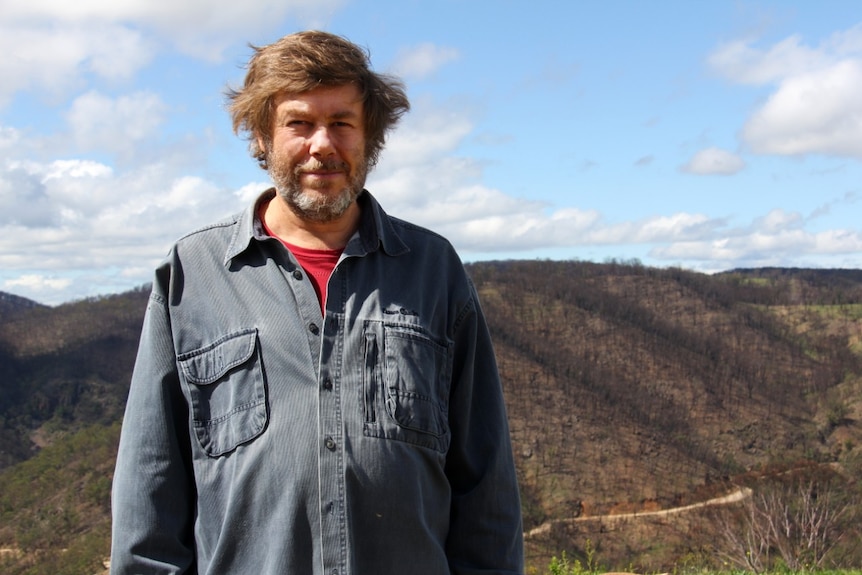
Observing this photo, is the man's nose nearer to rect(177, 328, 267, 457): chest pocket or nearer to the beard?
the beard

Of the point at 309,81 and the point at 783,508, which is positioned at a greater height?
the point at 309,81

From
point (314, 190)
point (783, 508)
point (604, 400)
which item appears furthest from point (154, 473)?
point (604, 400)

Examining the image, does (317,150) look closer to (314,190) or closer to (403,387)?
(314,190)

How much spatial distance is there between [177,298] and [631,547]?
168 ft

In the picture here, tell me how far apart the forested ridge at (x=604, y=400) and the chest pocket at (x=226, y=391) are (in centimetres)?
3305

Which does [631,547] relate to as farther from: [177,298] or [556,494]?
[177,298]

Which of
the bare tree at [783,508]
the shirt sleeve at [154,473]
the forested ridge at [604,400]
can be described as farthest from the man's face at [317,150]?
the forested ridge at [604,400]

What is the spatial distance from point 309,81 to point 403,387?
75cm

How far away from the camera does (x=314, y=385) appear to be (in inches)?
80.7

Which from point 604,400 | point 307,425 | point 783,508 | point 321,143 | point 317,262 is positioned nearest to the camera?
point 307,425

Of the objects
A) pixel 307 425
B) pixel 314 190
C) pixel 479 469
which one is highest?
pixel 314 190

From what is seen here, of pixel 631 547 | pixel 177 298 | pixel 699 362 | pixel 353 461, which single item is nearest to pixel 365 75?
pixel 177 298

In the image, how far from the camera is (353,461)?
2.02 meters

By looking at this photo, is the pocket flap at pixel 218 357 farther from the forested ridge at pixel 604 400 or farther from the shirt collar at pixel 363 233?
the forested ridge at pixel 604 400
